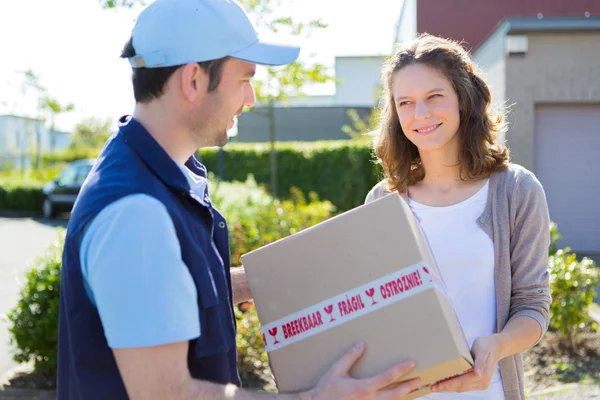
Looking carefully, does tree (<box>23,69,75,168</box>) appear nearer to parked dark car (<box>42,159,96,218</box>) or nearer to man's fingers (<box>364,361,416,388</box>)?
parked dark car (<box>42,159,96,218</box>)

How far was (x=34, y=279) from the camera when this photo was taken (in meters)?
5.12

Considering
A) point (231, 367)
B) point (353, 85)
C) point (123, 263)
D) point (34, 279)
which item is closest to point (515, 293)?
point (231, 367)

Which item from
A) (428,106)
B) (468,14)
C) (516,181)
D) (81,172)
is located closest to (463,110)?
(428,106)

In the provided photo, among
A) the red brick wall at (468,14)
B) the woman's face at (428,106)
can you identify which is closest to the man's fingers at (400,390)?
the woman's face at (428,106)

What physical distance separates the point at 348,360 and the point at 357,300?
0.16 m

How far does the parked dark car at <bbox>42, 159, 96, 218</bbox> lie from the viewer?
20.6 meters

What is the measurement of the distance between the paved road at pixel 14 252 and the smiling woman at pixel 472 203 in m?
3.85

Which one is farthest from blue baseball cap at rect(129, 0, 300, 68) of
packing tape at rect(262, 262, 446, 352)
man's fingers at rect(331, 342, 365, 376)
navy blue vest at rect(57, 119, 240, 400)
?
man's fingers at rect(331, 342, 365, 376)

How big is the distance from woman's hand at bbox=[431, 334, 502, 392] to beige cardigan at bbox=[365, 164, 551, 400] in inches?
8.8

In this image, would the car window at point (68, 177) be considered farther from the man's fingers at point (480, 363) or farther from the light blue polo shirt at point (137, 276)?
the light blue polo shirt at point (137, 276)

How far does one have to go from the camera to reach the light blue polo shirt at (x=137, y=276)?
1.39 meters

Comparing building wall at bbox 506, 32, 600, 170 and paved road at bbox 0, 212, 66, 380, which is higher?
building wall at bbox 506, 32, 600, 170

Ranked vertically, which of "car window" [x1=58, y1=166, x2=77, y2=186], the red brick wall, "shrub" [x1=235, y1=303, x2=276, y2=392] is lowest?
"car window" [x1=58, y1=166, x2=77, y2=186]

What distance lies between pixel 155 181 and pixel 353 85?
128ft
